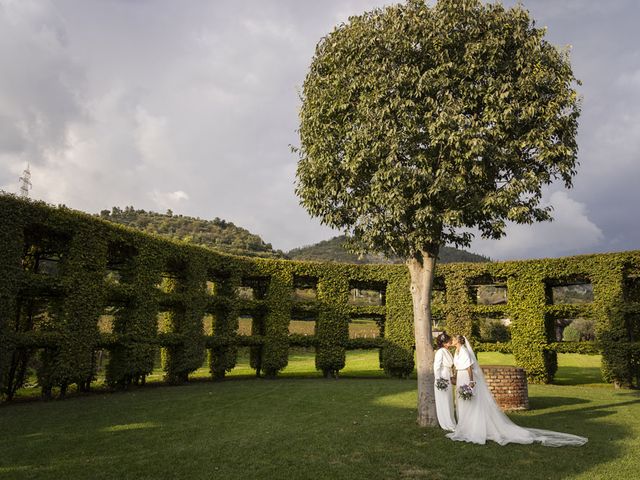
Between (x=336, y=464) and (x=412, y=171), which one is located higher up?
(x=412, y=171)

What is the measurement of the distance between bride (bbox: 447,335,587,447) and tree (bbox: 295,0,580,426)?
1.29 m

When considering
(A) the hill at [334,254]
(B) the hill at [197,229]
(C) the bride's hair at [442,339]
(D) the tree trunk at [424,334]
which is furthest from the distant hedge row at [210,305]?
(A) the hill at [334,254]

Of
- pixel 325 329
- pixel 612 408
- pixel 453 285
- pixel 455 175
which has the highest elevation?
pixel 455 175

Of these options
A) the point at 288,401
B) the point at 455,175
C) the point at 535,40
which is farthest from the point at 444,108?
the point at 288,401

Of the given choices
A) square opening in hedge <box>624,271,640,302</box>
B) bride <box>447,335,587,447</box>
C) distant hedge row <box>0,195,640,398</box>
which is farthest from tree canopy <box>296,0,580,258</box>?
square opening in hedge <box>624,271,640,302</box>

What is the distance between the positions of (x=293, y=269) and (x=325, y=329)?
14.2 ft

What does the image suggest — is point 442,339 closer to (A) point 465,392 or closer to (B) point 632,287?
(A) point 465,392

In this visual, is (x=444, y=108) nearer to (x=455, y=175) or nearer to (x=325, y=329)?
(x=455, y=175)

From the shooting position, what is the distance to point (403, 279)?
29.6m

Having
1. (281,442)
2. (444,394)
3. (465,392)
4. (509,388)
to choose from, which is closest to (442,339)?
(444,394)

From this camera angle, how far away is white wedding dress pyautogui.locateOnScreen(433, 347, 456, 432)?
39.5 ft

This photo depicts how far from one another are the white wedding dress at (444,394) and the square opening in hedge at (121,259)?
1637cm

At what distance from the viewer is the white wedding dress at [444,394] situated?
12.0 meters

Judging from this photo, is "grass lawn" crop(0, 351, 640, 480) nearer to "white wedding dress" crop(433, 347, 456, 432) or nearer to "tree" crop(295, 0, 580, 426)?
"white wedding dress" crop(433, 347, 456, 432)
